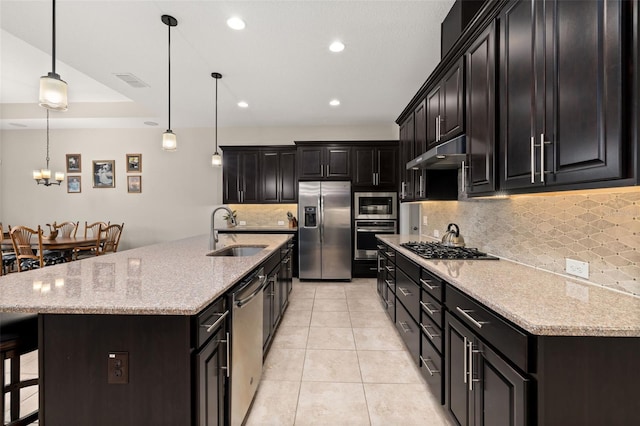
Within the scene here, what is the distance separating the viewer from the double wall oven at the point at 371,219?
5.22m

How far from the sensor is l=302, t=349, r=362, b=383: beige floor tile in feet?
7.32

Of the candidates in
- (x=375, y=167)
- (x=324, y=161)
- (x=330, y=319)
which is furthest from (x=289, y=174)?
(x=330, y=319)

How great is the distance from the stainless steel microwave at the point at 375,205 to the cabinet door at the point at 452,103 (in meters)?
2.73

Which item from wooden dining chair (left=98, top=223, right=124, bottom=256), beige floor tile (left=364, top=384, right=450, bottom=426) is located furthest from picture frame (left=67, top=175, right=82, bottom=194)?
beige floor tile (left=364, top=384, right=450, bottom=426)

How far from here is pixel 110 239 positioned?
5379 millimetres

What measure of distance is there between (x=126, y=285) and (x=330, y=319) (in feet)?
8.07

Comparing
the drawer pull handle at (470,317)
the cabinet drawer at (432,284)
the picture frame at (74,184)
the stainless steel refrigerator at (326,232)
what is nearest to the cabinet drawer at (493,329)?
the drawer pull handle at (470,317)

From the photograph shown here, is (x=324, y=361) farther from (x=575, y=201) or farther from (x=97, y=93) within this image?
(x=97, y=93)

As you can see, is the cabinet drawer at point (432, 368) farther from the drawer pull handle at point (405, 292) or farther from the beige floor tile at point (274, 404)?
the beige floor tile at point (274, 404)

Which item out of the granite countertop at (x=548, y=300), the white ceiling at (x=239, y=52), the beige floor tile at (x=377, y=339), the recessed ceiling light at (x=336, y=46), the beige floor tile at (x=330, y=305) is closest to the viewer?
the granite countertop at (x=548, y=300)

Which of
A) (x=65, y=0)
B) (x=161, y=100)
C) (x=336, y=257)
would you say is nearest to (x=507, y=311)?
(x=65, y=0)

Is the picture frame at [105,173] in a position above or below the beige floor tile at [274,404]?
above

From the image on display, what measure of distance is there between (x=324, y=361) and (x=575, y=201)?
2.14m

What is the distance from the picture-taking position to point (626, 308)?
1.10 m
